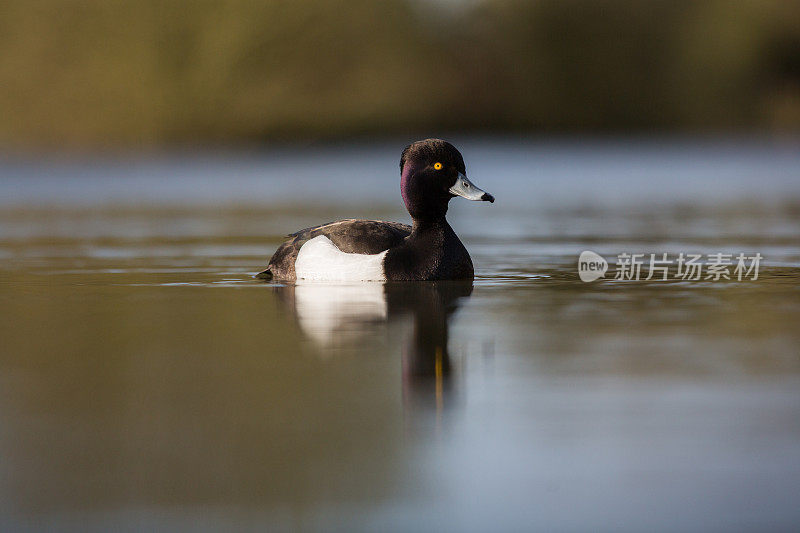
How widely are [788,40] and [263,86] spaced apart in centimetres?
5597

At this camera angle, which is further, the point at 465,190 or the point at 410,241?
the point at 465,190

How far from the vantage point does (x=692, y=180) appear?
3662 cm

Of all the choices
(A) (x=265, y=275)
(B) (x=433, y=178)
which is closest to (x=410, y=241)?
(B) (x=433, y=178)

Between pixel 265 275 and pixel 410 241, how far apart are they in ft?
5.72

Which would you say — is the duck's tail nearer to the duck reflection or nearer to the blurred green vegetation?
the duck reflection

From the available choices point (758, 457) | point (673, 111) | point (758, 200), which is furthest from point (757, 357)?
point (673, 111)

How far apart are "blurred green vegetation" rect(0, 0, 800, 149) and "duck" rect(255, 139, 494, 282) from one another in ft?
374

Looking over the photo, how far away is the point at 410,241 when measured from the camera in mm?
11500

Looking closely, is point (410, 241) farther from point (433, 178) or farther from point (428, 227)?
point (433, 178)

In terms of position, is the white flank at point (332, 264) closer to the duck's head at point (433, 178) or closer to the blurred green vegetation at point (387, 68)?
the duck's head at point (433, 178)

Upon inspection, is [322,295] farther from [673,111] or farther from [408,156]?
[673,111]

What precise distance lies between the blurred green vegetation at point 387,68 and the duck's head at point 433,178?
114 metres

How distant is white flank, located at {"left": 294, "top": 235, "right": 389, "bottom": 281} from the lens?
37.3 feet

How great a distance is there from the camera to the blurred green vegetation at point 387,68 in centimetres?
13562
